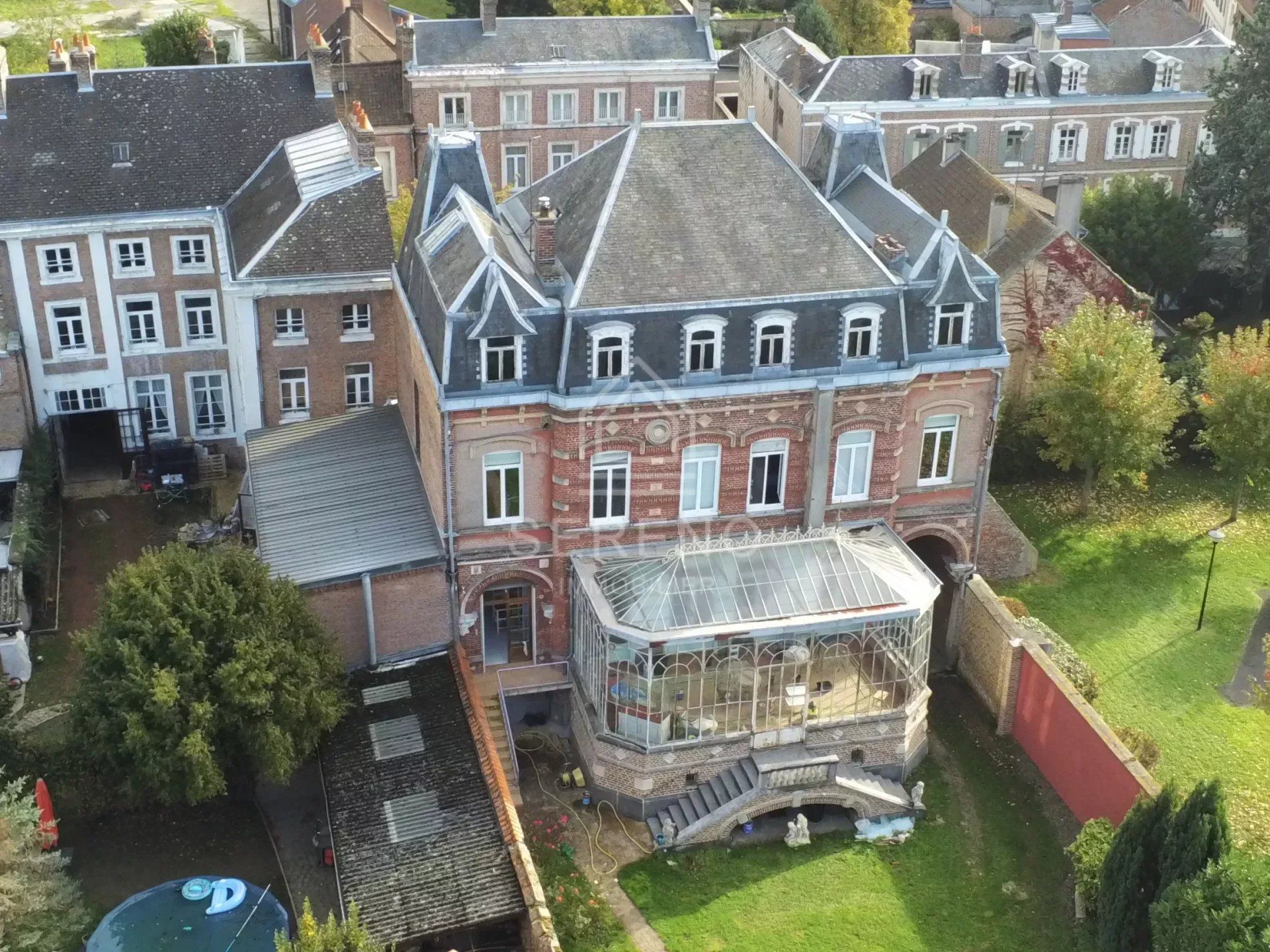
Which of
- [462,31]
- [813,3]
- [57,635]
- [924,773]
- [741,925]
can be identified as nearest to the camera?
[741,925]

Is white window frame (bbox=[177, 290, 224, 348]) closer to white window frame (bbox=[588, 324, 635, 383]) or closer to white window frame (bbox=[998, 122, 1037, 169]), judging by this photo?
white window frame (bbox=[588, 324, 635, 383])

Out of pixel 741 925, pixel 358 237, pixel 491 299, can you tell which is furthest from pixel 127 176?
pixel 741 925

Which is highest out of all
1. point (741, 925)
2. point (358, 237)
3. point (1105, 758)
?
point (358, 237)

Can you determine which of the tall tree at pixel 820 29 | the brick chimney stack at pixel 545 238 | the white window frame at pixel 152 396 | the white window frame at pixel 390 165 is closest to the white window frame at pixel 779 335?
the brick chimney stack at pixel 545 238

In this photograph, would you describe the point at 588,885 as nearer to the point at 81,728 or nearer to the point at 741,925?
the point at 741,925

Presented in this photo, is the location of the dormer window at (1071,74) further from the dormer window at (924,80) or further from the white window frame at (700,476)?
the white window frame at (700,476)

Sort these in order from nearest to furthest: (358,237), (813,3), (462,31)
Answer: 1. (358,237)
2. (462,31)
3. (813,3)

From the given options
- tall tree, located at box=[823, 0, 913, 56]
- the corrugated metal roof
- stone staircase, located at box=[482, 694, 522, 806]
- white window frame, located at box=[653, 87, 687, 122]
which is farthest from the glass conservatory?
tall tree, located at box=[823, 0, 913, 56]

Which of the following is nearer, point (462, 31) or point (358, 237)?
point (358, 237)
